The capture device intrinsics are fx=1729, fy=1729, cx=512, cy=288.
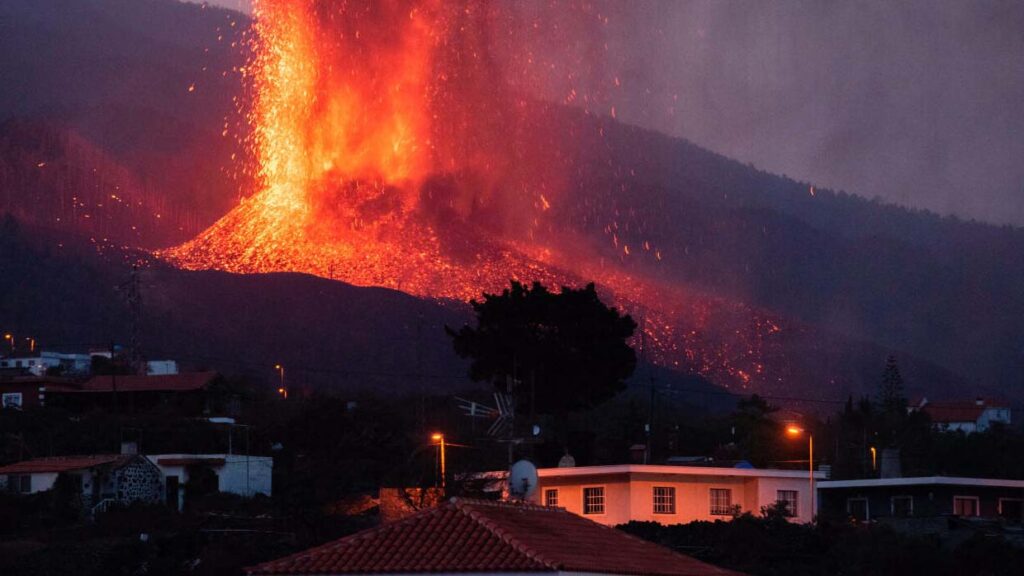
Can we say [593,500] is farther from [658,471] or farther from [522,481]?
[522,481]

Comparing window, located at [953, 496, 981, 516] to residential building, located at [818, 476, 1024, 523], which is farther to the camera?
window, located at [953, 496, 981, 516]

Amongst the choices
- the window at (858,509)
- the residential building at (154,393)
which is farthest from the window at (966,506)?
the residential building at (154,393)

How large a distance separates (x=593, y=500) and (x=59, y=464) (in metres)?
27.0

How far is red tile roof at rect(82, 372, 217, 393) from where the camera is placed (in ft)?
324

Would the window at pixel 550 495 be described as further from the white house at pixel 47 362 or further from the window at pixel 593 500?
the white house at pixel 47 362

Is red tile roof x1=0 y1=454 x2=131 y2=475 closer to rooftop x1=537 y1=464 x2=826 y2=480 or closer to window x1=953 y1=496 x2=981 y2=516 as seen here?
rooftop x1=537 y1=464 x2=826 y2=480

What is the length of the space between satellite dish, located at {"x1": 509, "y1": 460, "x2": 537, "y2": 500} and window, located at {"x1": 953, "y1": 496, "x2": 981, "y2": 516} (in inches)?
1212

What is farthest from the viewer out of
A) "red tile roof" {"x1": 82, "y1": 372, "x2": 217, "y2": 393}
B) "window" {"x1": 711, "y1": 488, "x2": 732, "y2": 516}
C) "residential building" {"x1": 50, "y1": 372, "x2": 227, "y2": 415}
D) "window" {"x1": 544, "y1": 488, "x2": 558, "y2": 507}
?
"red tile roof" {"x1": 82, "y1": 372, "x2": 217, "y2": 393}

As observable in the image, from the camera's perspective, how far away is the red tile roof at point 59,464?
7562 centimetres

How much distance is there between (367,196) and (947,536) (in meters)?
142

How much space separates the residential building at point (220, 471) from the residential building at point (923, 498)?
27.0 m

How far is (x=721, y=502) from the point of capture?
64.4 metres

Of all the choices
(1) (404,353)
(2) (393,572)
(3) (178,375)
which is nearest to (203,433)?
(3) (178,375)

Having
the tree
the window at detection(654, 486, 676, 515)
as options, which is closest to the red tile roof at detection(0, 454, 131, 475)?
the tree
